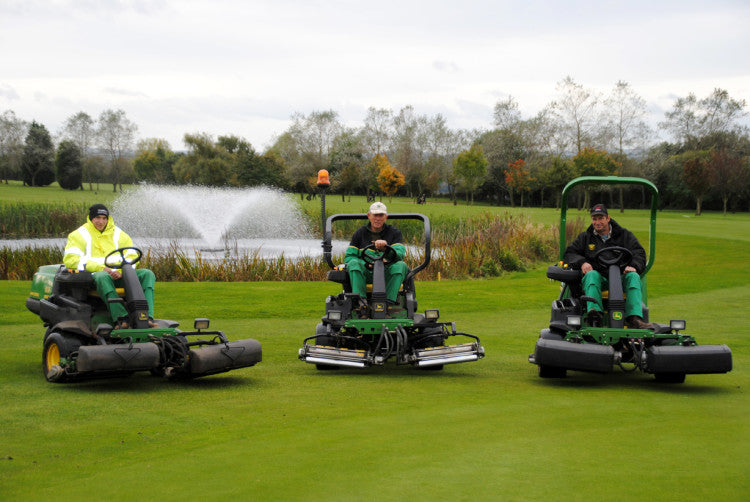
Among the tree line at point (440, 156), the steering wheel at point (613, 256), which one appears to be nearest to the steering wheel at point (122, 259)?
the steering wheel at point (613, 256)

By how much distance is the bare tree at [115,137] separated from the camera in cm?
7506

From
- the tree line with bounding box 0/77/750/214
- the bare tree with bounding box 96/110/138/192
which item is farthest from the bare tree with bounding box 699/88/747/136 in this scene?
the bare tree with bounding box 96/110/138/192

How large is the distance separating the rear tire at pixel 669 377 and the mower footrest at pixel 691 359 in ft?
1.23

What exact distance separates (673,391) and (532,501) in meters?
4.06

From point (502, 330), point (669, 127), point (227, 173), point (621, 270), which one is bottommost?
point (502, 330)

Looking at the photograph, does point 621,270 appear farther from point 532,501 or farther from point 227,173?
point 227,173

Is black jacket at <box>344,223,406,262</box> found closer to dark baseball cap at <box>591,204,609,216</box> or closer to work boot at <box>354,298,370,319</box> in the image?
work boot at <box>354,298,370,319</box>

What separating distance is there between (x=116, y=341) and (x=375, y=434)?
3.70 metres

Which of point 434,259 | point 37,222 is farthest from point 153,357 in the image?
point 37,222

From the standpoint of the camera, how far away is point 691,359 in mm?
7617

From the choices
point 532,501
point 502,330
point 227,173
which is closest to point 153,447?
point 532,501

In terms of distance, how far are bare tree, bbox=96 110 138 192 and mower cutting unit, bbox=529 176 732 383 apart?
236 ft

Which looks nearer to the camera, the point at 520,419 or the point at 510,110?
the point at 520,419

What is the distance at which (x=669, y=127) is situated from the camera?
277ft
